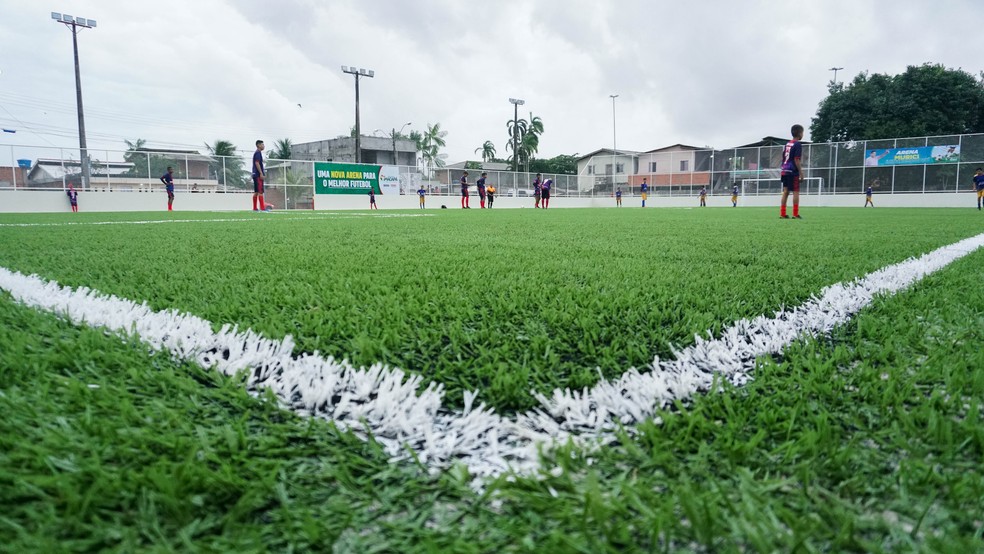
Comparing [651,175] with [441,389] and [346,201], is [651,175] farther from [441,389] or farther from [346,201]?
[441,389]

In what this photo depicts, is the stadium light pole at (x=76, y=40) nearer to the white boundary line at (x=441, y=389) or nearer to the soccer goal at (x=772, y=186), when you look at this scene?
the white boundary line at (x=441, y=389)

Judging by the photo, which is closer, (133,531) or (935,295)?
(133,531)

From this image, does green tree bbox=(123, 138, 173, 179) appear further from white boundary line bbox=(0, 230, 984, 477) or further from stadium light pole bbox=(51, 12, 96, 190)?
white boundary line bbox=(0, 230, 984, 477)

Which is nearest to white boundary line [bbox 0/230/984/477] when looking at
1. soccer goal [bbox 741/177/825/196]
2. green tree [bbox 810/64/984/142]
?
soccer goal [bbox 741/177/825/196]

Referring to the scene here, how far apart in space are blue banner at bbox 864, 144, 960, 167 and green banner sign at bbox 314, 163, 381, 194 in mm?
25451

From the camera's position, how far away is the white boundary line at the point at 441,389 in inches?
36.5

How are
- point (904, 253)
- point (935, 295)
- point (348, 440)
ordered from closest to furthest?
point (348, 440)
point (935, 295)
point (904, 253)

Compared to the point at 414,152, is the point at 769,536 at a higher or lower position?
lower

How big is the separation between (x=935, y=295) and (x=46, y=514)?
108 inches

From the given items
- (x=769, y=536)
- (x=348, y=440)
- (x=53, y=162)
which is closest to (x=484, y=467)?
(x=348, y=440)

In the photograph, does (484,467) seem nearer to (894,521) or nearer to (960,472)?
(894,521)

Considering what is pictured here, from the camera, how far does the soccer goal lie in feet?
98.7

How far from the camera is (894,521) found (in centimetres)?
69

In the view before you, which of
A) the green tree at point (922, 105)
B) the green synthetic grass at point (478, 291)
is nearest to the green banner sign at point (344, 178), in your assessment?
the green synthetic grass at point (478, 291)
